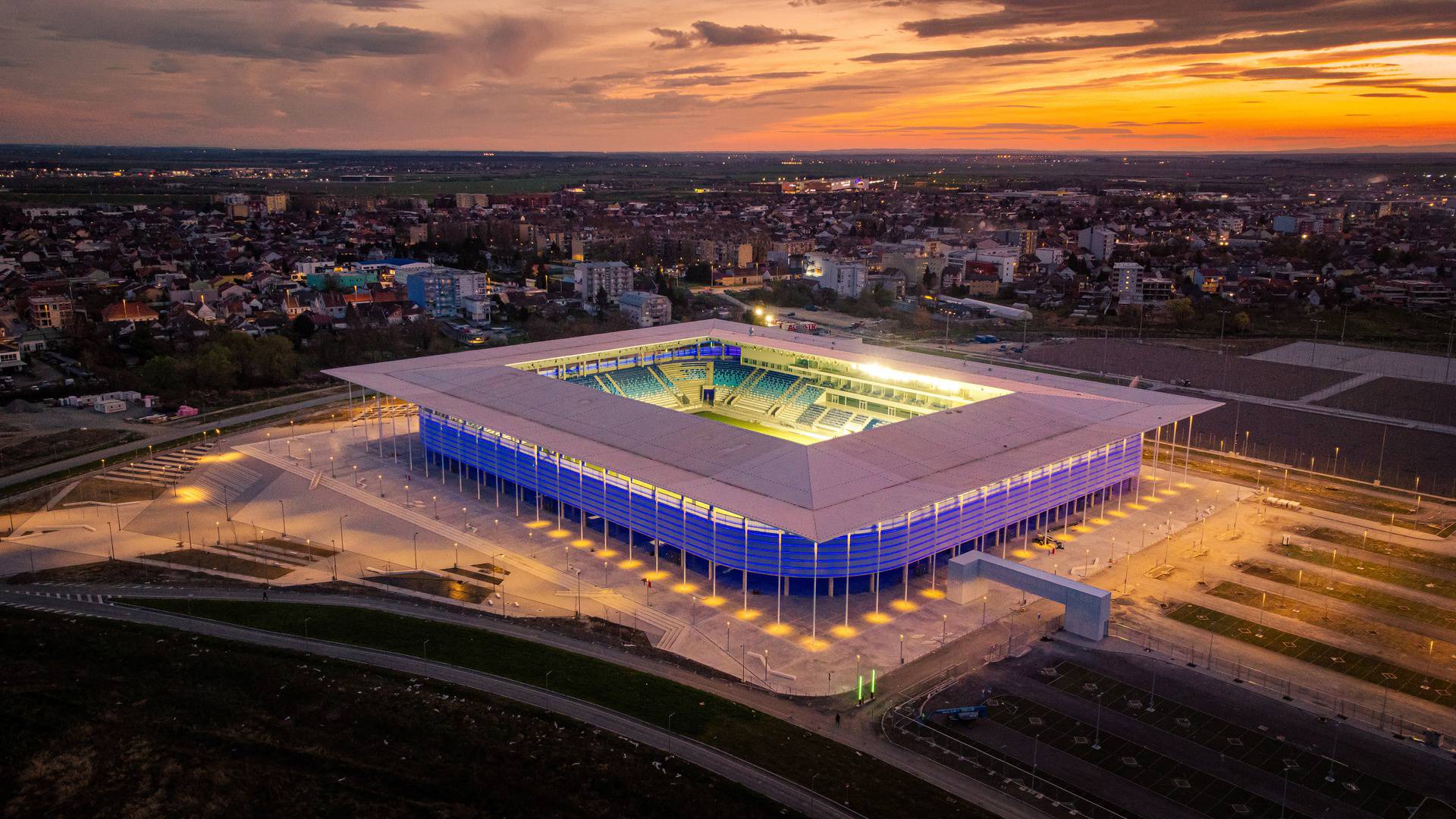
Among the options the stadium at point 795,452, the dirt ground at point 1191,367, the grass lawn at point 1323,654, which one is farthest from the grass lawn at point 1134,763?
the dirt ground at point 1191,367

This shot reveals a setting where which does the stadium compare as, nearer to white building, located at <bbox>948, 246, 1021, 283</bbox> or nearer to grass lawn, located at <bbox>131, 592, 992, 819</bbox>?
grass lawn, located at <bbox>131, 592, 992, 819</bbox>

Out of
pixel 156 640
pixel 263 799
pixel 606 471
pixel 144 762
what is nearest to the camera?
pixel 263 799

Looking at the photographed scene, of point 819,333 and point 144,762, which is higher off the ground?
point 819,333

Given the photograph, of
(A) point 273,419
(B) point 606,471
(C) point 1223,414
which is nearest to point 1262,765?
(B) point 606,471

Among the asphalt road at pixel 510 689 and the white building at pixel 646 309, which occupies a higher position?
the white building at pixel 646 309

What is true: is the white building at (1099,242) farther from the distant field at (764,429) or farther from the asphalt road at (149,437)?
the asphalt road at (149,437)

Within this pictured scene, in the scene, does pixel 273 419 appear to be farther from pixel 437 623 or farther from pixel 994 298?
pixel 994 298

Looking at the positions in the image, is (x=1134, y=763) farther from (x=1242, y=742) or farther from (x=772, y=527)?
(x=772, y=527)

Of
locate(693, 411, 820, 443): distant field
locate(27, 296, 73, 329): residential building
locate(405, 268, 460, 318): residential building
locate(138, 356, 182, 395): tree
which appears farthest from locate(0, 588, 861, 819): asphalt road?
locate(405, 268, 460, 318): residential building
